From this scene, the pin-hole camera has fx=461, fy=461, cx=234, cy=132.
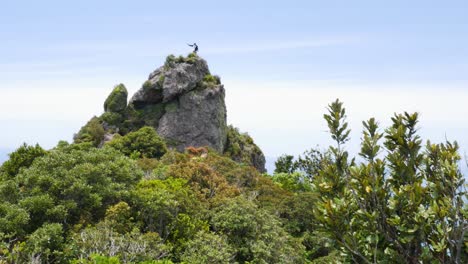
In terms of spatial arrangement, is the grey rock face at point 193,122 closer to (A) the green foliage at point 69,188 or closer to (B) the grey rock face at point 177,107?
(B) the grey rock face at point 177,107

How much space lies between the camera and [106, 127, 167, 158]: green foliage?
48.3 metres

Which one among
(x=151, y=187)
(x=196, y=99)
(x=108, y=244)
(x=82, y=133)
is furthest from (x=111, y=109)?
(x=108, y=244)

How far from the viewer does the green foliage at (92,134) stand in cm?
5669

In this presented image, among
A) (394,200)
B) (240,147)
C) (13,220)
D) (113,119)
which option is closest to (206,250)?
(13,220)

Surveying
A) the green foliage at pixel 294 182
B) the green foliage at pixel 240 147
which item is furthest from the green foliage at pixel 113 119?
the green foliage at pixel 294 182

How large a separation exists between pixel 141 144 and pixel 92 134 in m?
11.5

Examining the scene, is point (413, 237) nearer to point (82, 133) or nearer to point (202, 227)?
point (202, 227)

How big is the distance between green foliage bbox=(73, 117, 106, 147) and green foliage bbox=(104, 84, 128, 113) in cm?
271

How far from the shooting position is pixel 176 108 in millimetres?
59094

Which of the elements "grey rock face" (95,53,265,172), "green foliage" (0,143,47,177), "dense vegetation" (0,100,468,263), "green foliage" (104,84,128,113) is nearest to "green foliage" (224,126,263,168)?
"grey rock face" (95,53,265,172)

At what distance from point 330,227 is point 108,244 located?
1454 cm

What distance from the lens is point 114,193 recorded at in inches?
886

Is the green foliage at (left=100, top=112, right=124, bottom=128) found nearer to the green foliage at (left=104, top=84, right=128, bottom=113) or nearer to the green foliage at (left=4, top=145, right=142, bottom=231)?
the green foliage at (left=104, top=84, right=128, bottom=113)

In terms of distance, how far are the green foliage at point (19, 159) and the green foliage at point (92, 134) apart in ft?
81.6
